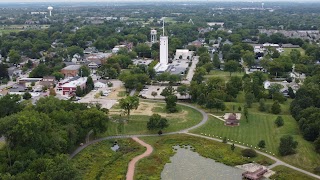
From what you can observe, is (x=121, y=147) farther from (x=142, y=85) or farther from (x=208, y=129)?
(x=142, y=85)

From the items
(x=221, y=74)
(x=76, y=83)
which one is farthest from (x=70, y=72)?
(x=221, y=74)

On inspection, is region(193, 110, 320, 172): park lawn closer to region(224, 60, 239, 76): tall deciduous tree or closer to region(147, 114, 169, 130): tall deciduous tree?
region(147, 114, 169, 130): tall deciduous tree

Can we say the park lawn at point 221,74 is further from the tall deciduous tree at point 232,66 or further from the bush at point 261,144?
the bush at point 261,144

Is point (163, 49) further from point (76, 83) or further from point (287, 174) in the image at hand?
→ point (287, 174)

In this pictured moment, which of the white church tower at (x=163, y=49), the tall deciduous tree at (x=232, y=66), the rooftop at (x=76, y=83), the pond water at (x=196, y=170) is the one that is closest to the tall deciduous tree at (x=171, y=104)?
the pond water at (x=196, y=170)

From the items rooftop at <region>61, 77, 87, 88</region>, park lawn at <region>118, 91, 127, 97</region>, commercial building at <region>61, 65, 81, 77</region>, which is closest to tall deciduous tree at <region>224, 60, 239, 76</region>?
park lawn at <region>118, 91, 127, 97</region>
